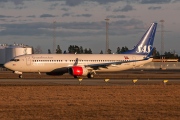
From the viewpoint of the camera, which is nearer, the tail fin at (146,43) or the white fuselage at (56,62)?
the white fuselage at (56,62)

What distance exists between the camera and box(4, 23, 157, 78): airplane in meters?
69.8

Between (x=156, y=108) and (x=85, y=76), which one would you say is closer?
(x=156, y=108)

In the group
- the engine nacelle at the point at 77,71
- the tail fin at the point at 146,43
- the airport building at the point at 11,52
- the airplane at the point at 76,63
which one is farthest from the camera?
the airport building at the point at 11,52

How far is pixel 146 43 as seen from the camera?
7906 centimetres

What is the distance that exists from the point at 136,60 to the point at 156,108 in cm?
4887

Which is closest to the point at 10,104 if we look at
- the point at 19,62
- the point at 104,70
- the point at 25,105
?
the point at 25,105

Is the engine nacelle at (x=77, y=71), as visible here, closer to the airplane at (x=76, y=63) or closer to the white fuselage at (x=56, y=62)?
the airplane at (x=76, y=63)

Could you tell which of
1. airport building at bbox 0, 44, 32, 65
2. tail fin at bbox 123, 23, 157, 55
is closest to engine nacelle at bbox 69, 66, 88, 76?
tail fin at bbox 123, 23, 157, 55

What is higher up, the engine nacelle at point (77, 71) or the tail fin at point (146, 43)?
the tail fin at point (146, 43)

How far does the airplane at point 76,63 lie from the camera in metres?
69.8

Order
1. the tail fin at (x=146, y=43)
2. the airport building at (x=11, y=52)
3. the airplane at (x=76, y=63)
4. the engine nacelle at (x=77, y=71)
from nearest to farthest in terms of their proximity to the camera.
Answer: the engine nacelle at (x=77, y=71), the airplane at (x=76, y=63), the tail fin at (x=146, y=43), the airport building at (x=11, y=52)

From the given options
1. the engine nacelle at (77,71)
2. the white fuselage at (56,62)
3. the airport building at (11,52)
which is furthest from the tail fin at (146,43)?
the airport building at (11,52)

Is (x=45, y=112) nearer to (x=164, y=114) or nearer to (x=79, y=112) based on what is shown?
(x=79, y=112)

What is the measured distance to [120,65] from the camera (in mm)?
75000
